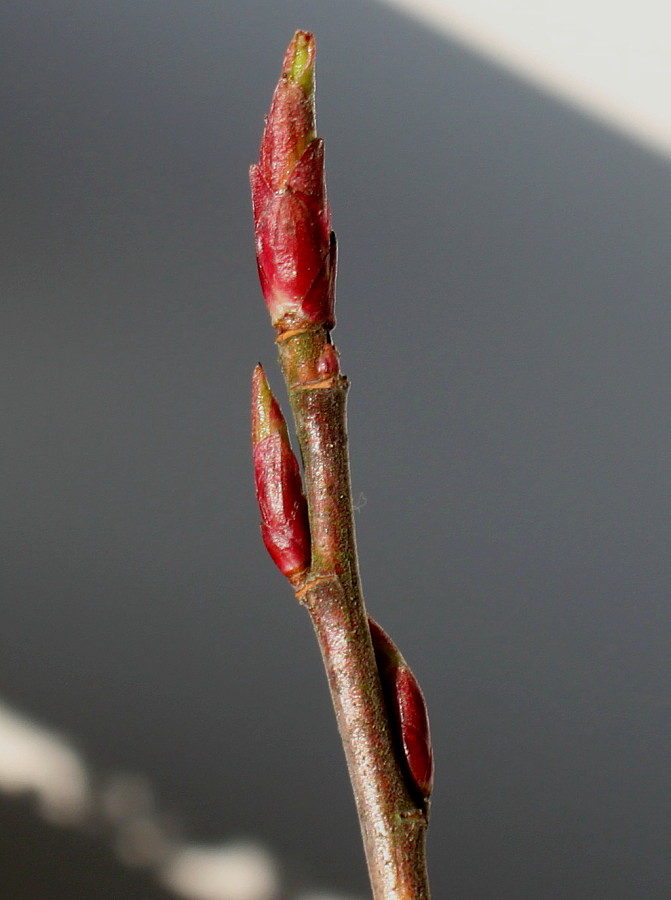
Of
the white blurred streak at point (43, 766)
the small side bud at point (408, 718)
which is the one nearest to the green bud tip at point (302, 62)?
the small side bud at point (408, 718)

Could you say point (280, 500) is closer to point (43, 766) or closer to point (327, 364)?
point (327, 364)

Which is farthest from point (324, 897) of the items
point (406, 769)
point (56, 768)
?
point (406, 769)

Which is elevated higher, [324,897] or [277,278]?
[324,897]

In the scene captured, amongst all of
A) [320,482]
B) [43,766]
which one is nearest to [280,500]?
[320,482]

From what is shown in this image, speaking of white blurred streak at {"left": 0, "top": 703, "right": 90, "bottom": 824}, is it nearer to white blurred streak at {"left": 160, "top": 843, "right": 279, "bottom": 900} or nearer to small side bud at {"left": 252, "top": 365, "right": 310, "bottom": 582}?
white blurred streak at {"left": 160, "top": 843, "right": 279, "bottom": 900}

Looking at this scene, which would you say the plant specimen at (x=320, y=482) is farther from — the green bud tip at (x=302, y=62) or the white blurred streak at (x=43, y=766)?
the white blurred streak at (x=43, y=766)

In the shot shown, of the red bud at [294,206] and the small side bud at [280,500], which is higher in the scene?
the red bud at [294,206]

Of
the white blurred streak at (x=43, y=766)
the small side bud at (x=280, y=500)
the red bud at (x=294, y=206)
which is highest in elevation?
the white blurred streak at (x=43, y=766)

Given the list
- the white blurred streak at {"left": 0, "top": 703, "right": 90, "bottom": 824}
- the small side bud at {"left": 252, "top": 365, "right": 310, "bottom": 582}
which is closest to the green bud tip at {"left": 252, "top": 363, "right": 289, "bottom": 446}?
the small side bud at {"left": 252, "top": 365, "right": 310, "bottom": 582}

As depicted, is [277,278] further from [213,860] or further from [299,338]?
[213,860]
